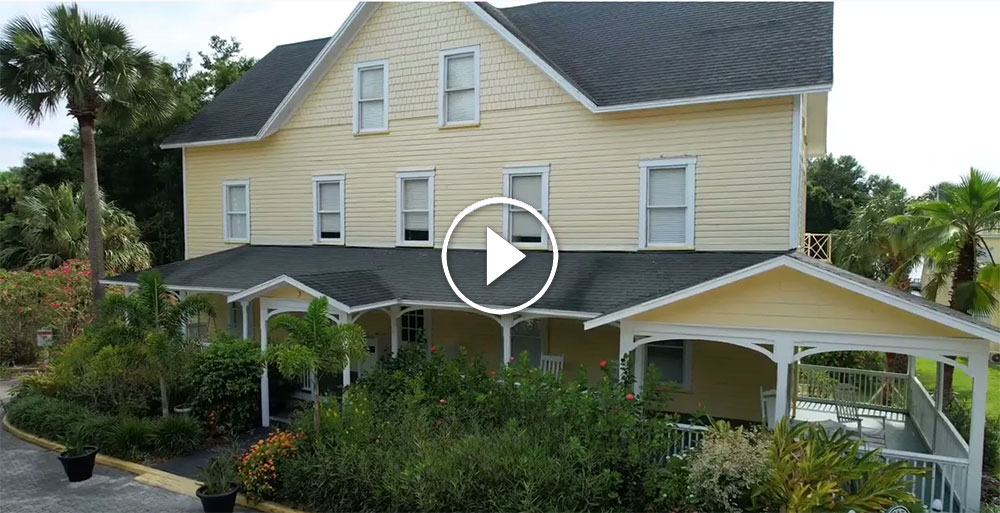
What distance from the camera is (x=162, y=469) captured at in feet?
32.2

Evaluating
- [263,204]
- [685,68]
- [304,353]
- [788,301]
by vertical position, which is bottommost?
[304,353]

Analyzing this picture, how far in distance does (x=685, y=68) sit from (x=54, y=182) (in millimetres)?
33012

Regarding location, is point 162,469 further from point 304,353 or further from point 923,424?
point 923,424

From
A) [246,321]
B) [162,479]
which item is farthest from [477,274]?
[162,479]

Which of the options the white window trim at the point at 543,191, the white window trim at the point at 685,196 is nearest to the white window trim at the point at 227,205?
the white window trim at the point at 543,191

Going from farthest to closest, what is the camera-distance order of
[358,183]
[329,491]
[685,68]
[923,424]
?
[358,183] < [685,68] < [923,424] < [329,491]

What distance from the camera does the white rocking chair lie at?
13148 mm

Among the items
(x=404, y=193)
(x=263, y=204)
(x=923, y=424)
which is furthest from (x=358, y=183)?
(x=923, y=424)

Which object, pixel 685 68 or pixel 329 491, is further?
pixel 685 68

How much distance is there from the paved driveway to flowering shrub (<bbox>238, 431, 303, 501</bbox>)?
71cm

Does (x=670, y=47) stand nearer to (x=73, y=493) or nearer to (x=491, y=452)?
(x=491, y=452)

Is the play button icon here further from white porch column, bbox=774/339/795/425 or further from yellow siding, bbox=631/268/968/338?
white porch column, bbox=774/339/795/425

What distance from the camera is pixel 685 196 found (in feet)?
39.6

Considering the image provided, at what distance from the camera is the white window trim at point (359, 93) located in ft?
48.5
